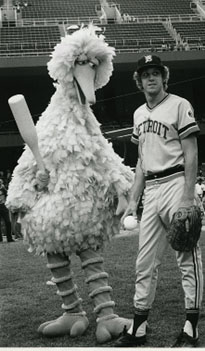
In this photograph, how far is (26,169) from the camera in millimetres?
3666

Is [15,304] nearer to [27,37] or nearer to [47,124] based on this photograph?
[47,124]

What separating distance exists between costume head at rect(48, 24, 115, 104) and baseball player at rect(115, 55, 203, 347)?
45 centimetres

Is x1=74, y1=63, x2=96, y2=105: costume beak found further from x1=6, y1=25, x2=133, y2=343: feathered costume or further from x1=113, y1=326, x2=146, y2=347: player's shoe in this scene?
x1=113, y1=326, x2=146, y2=347: player's shoe

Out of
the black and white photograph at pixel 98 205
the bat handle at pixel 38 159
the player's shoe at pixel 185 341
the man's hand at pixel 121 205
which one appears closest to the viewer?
the player's shoe at pixel 185 341

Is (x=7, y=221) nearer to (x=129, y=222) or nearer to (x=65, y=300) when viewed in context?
(x=65, y=300)

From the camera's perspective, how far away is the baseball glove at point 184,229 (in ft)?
10.4

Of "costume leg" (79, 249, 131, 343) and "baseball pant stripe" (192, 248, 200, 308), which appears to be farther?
"costume leg" (79, 249, 131, 343)

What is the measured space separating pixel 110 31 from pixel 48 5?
5625 millimetres

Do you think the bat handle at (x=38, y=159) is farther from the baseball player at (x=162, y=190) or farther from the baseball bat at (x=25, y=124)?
the baseball player at (x=162, y=190)

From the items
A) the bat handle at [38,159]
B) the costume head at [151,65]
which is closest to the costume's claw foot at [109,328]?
the bat handle at [38,159]

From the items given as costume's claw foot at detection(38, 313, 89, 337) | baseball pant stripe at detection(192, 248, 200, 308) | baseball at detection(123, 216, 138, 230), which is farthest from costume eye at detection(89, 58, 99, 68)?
costume's claw foot at detection(38, 313, 89, 337)

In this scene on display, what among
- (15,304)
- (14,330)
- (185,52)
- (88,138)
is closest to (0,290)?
(15,304)

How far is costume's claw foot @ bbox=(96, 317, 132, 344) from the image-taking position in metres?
3.41

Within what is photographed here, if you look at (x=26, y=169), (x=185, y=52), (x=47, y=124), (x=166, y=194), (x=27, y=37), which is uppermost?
(x=27, y=37)
